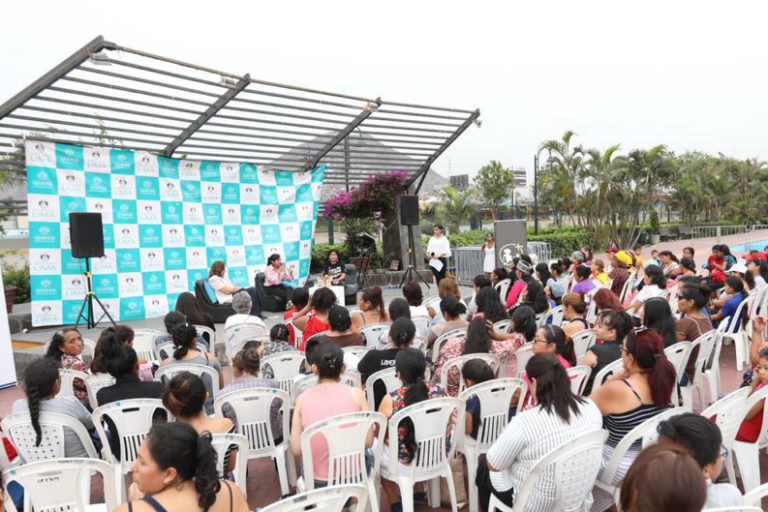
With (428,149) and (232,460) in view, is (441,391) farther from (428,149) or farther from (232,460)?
(428,149)

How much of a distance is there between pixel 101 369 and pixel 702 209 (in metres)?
32.5

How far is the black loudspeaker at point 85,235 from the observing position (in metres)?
7.23

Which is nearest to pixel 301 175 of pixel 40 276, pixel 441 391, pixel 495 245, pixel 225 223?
pixel 225 223

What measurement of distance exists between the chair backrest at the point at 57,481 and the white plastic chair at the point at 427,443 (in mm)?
1294

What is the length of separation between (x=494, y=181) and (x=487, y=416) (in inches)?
1145

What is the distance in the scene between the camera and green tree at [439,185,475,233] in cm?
2544

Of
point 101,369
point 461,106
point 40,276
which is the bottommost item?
point 101,369

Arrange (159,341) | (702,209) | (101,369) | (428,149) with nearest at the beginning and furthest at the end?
(101,369) → (159,341) → (428,149) → (702,209)

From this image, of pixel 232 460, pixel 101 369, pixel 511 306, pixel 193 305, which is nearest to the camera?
pixel 232 460

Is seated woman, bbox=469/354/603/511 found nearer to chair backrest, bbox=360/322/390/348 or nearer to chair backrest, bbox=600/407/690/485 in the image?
chair backrest, bbox=600/407/690/485

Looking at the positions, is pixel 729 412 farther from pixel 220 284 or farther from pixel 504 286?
pixel 220 284

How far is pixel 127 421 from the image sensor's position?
304 centimetres

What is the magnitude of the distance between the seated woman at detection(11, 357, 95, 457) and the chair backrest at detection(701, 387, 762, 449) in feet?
10.3

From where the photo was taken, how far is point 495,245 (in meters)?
11.3
